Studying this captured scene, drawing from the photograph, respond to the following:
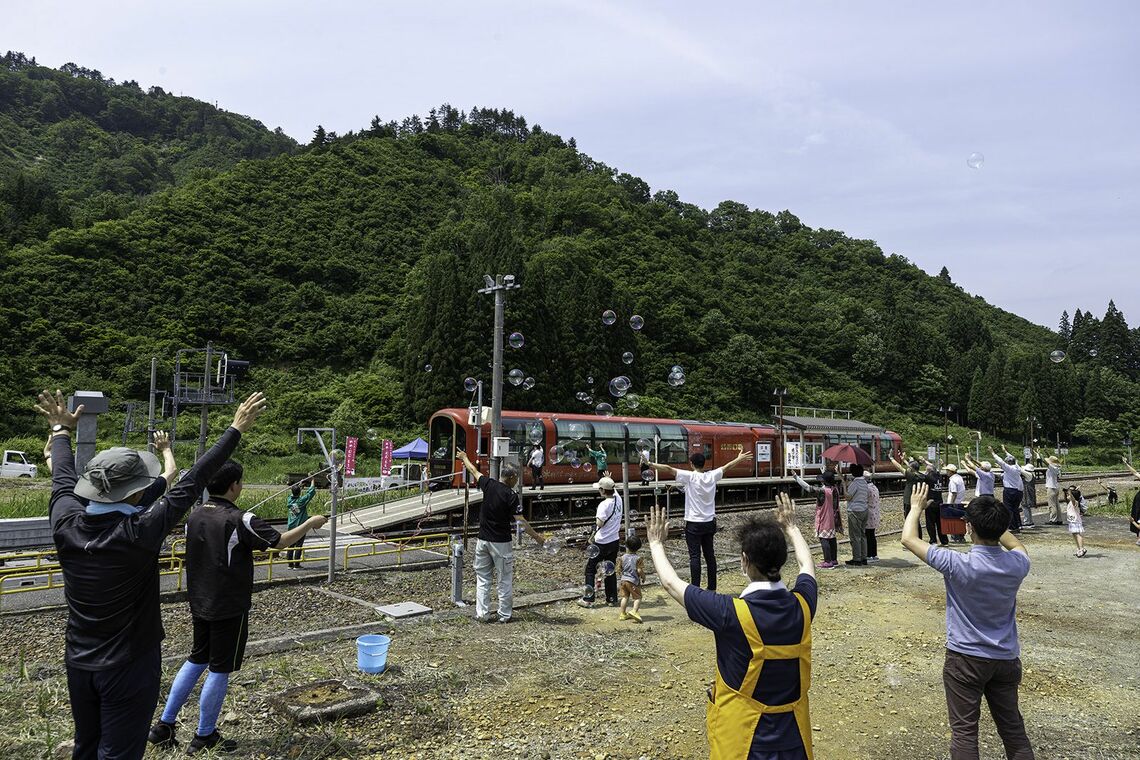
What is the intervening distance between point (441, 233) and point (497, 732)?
59607 millimetres

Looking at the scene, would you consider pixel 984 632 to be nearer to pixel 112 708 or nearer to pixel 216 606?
pixel 112 708

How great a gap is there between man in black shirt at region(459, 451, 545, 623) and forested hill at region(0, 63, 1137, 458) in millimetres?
32188

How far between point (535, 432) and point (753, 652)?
17.2 metres

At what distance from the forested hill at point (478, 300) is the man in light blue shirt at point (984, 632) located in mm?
36204

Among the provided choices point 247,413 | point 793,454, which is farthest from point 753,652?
point 793,454

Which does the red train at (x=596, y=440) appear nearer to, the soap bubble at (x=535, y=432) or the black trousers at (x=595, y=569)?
the soap bubble at (x=535, y=432)

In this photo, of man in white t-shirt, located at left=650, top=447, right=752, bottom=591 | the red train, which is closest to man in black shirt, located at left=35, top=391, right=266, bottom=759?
man in white t-shirt, located at left=650, top=447, right=752, bottom=591

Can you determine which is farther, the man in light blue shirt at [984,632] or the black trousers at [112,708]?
the man in light blue shirt at [984,632]

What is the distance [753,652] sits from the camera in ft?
8.71

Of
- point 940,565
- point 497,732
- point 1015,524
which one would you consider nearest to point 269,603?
point 497,732

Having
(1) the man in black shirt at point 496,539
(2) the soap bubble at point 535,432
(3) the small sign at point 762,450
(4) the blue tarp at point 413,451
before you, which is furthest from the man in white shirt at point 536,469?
(4) the blue tarp at point 413,451

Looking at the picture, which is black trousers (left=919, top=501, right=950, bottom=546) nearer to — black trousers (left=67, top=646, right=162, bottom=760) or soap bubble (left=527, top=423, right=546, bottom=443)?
soap bubble (left=527, top=423, right=546, bottom=443)

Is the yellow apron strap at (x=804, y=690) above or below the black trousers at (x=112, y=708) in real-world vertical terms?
above

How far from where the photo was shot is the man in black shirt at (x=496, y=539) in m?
7.19
